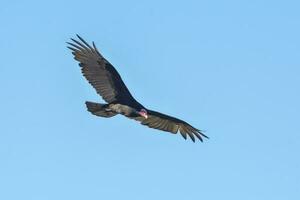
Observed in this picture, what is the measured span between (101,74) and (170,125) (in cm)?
262

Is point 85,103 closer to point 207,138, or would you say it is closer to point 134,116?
point 134,116

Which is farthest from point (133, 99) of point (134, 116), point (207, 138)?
point (207, 138)

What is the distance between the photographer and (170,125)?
29.8 m

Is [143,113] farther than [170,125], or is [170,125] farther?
[170,125]

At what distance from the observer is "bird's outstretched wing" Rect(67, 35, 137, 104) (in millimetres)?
28031

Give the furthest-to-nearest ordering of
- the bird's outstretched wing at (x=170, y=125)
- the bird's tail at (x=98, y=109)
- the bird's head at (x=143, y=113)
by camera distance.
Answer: the bird's outstretched wing at (x=170, y=125)
the bird's head at (x=143, y=113)
the bird's tail at (x=98, y=109)

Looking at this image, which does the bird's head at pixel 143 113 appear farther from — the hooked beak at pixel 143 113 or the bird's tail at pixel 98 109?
the bird's tail at pixel 98 109

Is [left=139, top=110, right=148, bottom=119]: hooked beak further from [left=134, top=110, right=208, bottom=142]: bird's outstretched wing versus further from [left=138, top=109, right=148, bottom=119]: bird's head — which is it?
[left=134, top=110, right=208, bottom=142]: bird's outstretched wing

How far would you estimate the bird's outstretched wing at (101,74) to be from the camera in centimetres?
2803

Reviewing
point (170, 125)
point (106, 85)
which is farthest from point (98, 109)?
point (170, 125)

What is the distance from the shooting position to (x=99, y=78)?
28.4 m

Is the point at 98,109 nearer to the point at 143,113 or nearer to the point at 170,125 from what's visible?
the point at 143,113

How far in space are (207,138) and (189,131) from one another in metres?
0.63

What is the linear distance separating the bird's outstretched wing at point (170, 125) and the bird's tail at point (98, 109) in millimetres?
1701
